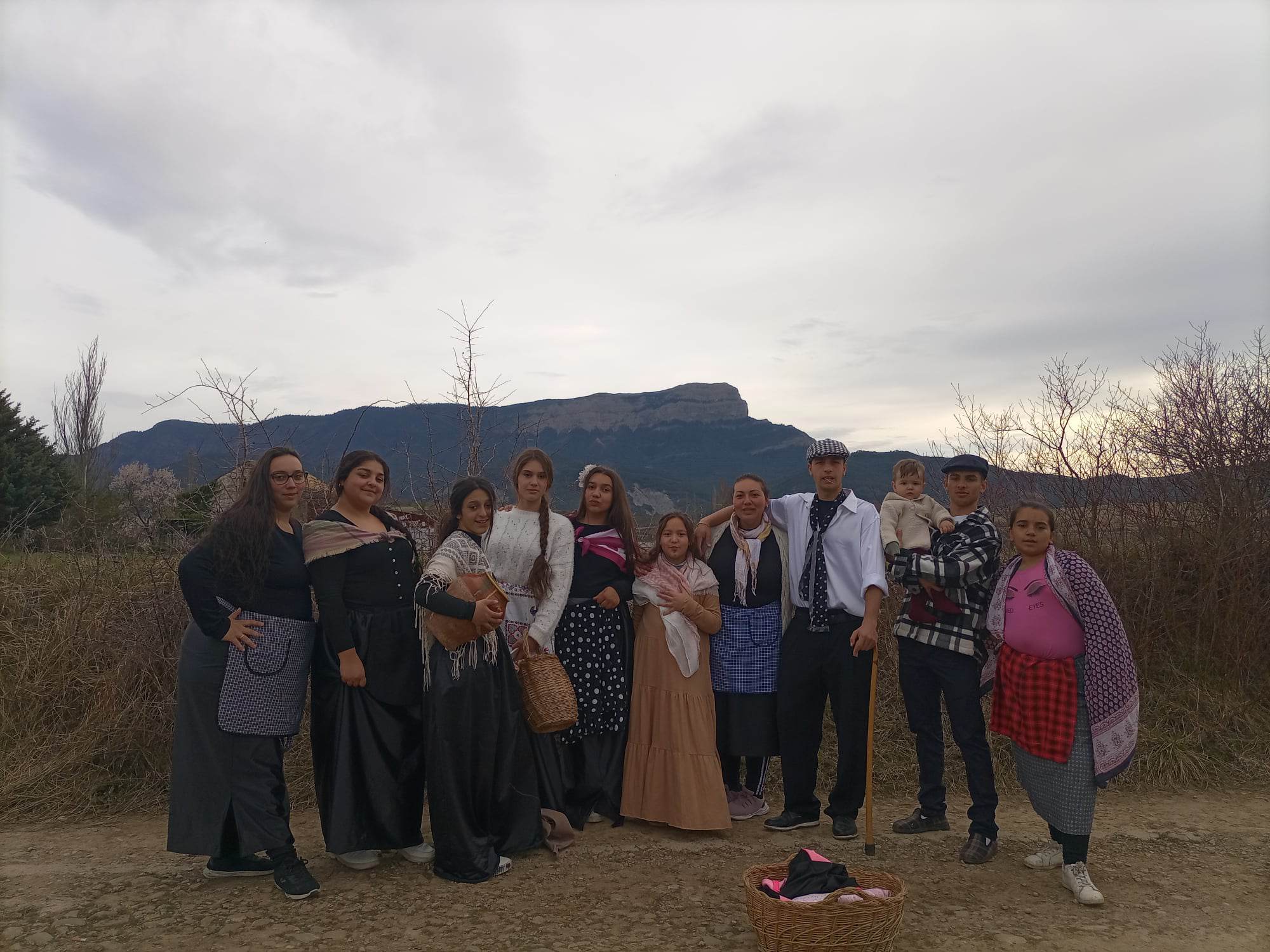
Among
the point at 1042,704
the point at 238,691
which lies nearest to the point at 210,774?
the point at 238,691

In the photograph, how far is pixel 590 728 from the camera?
421 cm

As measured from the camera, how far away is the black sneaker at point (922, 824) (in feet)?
13.8

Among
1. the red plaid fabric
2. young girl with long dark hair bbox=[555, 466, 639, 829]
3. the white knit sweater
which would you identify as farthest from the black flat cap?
the white knit sweater

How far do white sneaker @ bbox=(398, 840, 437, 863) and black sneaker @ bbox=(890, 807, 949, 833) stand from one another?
231cm

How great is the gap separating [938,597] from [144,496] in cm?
671

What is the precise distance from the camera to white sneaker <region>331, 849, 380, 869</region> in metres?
3.68

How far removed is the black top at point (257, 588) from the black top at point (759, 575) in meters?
2.08

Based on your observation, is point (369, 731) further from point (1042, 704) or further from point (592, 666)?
point (1042, 704)

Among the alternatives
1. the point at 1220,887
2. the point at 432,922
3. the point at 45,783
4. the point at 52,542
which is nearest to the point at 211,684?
the point at 432,922

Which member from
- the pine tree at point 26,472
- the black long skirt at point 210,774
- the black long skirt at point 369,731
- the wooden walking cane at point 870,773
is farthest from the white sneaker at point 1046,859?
the pine tree at point 26,472

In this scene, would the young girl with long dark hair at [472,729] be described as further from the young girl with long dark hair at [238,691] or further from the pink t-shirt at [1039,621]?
the pink t-shirt at [1039,621]

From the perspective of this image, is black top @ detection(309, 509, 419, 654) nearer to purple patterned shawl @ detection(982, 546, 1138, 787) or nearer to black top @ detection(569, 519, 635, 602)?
black top @ detection(569, 519, 635, 602)

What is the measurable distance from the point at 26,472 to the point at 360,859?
14.2 meters

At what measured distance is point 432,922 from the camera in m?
3.21
